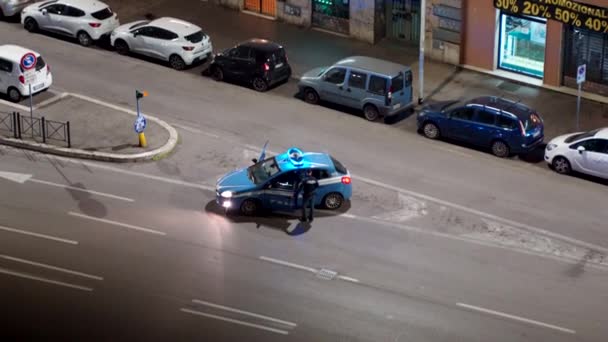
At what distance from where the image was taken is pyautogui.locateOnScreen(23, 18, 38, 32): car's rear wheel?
4616 centimetres

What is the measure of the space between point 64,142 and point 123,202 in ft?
14.6

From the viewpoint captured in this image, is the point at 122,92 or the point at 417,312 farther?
the point at 122,92

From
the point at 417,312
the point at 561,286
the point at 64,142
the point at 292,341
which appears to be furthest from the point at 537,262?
the point at 64,142

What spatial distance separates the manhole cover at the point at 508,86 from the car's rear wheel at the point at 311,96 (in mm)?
6615

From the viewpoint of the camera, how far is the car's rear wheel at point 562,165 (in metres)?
35.8

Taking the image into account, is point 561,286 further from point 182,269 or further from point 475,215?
point 182,269

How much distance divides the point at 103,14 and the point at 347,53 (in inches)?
367

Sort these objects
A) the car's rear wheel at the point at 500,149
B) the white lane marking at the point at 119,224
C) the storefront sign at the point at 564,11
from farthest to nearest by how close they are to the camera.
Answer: the storefront sign at the point at 564,11 → the car's rear wheel at the point at 500,149 → the white lane marking at the point at 119,224

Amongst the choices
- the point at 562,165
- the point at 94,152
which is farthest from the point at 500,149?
the point at 94,152

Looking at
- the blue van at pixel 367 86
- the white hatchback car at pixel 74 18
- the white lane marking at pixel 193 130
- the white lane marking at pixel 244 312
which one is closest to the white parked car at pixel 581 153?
the blue van at pixel 367 86

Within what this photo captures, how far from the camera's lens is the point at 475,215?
32844 millimetres

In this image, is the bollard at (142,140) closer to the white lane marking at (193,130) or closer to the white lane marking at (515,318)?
the white lane marking at (193,130)

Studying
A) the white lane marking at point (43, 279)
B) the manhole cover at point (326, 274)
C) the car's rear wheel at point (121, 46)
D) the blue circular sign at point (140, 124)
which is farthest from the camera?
the car's rear wheel at point (121, 46)

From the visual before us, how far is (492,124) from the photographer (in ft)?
121
